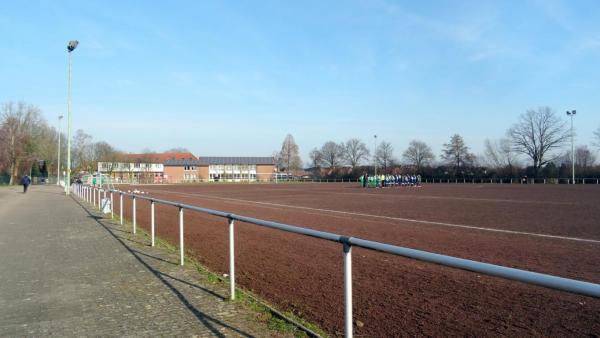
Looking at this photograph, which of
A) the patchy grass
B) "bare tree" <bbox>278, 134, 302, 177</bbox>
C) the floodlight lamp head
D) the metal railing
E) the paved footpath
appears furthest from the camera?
"bare tree" <bbox>278, 134, 302, 177</bbox>

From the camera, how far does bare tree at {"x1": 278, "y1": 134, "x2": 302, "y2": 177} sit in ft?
396

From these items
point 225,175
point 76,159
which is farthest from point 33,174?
point 225,175

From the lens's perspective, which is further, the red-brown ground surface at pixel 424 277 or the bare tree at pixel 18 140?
the bare tree at pixel 18 140

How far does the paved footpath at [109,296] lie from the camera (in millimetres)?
4566

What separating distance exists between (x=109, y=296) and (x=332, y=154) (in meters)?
120

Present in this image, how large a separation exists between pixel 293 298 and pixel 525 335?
269 centimetres

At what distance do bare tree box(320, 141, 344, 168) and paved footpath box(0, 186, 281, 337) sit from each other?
11533 cm

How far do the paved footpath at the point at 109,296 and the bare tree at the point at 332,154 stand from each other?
11533 centimetres

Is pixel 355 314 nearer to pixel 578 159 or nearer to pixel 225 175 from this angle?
pixel 578 159

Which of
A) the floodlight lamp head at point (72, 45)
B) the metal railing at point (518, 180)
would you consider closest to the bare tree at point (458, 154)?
the metal railing at point (518, 180)

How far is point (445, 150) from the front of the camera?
102750 mm

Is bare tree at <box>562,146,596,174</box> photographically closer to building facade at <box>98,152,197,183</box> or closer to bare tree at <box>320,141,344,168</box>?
bare tree at <box>320,141,344,168</box>

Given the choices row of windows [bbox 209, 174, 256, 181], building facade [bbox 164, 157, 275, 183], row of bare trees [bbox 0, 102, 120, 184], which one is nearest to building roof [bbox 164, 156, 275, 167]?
building facade [bbox 164, 157, 275, 183]

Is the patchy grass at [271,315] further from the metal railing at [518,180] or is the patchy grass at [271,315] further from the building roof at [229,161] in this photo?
the building roof at [229,161]
